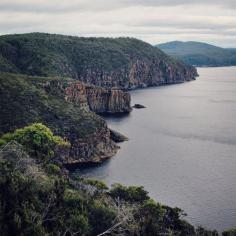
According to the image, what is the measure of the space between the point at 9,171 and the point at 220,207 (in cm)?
4327

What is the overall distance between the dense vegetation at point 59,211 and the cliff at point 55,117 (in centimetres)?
5136

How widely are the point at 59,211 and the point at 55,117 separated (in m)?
81.6

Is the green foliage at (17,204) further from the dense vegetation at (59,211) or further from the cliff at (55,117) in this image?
the cliff at (55,117)

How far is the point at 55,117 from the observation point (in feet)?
455

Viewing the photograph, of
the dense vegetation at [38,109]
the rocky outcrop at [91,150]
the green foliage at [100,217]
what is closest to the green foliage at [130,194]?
the green foliage at [100,217]

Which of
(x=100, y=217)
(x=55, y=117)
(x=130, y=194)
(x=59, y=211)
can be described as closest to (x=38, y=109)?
(x=55, y=117)

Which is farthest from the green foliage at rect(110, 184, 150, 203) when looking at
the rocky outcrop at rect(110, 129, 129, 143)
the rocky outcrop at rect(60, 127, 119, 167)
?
the rocky outcrop at rect(110, 129, 129, 143)

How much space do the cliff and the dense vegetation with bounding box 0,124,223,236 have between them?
168ft

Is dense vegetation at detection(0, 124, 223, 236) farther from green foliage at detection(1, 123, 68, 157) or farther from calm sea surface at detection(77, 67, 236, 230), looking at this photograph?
green foliage at detection(1, 123, 68, 157)

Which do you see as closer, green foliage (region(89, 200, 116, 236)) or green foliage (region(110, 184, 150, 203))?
green foliage (region(89, 200, 116, 236))

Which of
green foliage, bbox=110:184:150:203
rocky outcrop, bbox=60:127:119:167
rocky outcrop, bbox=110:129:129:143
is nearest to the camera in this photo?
green foliage, bbox=110:184:150:203

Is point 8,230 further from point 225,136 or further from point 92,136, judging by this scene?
point 225,136

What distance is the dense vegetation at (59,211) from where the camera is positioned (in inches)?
2096

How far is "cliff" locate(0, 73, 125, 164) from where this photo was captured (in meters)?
127
